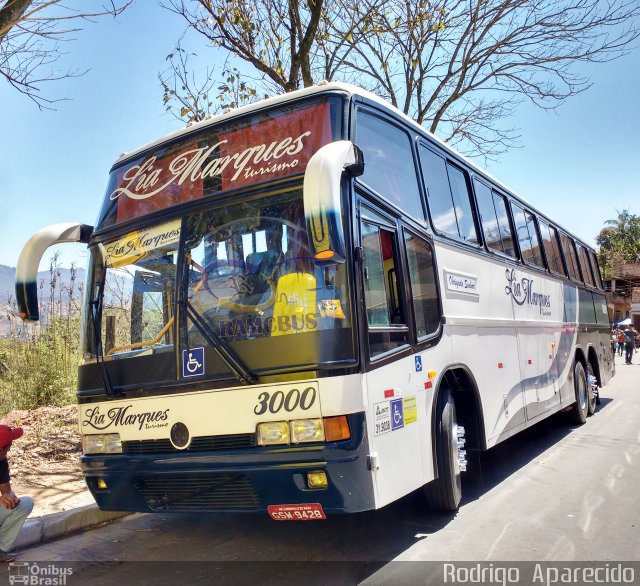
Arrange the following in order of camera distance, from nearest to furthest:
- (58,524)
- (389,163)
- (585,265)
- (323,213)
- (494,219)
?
(323,213) → (389,163) → (58,524) → (494,219) → (585,265)

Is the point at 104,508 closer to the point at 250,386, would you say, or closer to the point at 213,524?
the point at 213,524

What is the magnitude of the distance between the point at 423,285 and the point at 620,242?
61833 mm

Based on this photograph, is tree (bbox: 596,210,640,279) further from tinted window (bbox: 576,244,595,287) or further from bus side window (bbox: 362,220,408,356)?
bus side window (bbox: 362,220,408,356)

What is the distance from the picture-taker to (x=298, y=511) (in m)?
3.98

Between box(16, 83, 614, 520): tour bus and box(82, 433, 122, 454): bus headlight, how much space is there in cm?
2

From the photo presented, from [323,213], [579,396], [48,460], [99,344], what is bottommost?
[579,396]

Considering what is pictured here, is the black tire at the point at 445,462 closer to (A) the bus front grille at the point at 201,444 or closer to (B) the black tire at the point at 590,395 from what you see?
(A) the bus front grille at the point at 201,444

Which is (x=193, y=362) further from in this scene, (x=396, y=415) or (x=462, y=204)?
(x=462, y=204)

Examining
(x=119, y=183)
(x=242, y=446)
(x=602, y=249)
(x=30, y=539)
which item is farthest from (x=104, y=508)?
(x=602, y=249)

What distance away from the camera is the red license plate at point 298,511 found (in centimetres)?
394

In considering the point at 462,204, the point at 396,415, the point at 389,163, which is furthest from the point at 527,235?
the point at 396,415

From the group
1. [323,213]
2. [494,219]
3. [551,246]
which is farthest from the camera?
[551,246]

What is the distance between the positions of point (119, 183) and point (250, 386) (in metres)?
2.39

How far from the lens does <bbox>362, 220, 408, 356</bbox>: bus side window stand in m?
4.17
